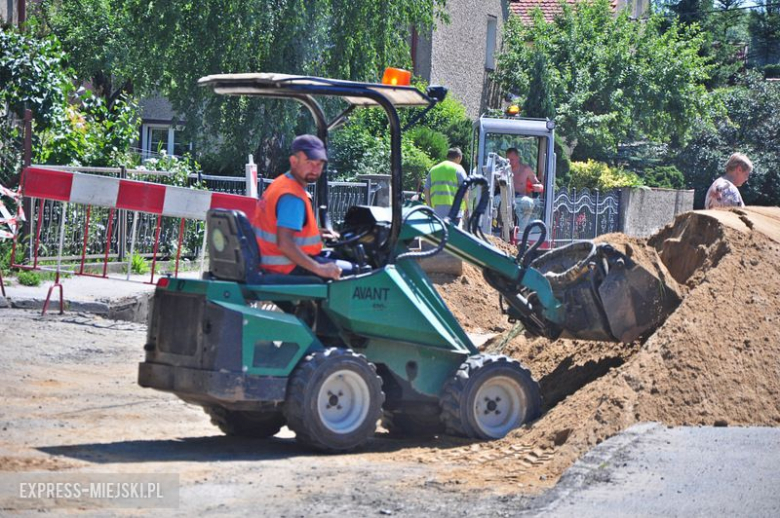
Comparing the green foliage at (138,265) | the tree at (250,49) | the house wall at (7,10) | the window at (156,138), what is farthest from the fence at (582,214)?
the green foliage at (138,265)

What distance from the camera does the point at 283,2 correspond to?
2283 centimetres

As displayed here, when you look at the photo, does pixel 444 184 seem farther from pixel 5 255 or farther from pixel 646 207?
pixel 646 207

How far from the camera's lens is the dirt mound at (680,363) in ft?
25.6

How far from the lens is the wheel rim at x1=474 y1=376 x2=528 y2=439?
845 cm

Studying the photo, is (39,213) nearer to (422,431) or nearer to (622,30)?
(422,431)

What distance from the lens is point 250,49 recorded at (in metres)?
22.8

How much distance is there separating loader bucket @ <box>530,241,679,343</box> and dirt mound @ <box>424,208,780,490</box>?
193 millimetres

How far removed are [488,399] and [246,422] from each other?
168 centimetres

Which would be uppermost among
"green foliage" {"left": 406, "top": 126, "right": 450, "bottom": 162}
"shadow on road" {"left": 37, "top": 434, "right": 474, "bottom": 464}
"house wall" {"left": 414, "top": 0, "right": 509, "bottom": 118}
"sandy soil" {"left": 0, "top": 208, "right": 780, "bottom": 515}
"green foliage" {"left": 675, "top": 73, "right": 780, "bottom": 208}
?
"house wall" {"left": 414, "top": 0, "right": 509, "bottom": 118}

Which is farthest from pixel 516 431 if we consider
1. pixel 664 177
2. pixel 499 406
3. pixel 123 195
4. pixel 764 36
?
pixel 764 36

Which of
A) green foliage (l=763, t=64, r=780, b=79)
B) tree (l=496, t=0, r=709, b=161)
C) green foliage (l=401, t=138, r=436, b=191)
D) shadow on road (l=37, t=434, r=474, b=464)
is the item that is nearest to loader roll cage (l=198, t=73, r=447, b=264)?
shadow on road (l=37, t=434, r=474, b=464)

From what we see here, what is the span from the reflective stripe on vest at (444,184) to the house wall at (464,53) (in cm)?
1930

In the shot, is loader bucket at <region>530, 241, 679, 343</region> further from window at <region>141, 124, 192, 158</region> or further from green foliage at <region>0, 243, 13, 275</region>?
window at <region>141, 124, 192, 158</region>

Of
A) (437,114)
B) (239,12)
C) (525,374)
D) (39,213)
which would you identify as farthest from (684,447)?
(437,114)
